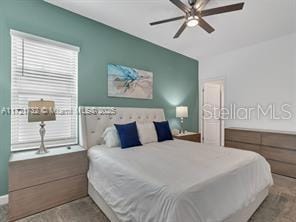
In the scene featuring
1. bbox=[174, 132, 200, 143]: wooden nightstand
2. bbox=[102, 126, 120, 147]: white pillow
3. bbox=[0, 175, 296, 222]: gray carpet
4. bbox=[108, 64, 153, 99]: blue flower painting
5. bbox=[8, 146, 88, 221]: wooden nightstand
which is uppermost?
bbox=[108, 64, 153, 99]: blue flower painting

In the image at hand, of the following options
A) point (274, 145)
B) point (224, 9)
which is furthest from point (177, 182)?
point (274, 145)

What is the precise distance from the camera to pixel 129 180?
1593mm

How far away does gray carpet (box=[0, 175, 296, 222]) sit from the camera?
1.95 metres

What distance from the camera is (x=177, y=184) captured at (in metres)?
1.33

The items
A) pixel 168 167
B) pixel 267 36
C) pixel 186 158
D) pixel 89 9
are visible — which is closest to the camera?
pixel 168 167

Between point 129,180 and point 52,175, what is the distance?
122 cm

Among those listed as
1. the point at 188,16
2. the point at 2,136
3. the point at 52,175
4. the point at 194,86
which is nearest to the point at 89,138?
the point at 52,175

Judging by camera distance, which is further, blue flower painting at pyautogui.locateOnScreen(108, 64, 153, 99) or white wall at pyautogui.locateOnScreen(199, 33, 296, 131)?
white wall at pyautogui.locateOnScreen(199, 33, 296, 131)

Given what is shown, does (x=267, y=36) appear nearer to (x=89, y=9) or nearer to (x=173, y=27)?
(x=173, y=27)

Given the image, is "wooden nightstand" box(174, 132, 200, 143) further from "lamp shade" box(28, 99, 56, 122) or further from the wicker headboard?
"lamp shade" box(28, 99, 56, 122)

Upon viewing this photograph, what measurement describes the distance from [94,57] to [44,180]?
206 centimetres

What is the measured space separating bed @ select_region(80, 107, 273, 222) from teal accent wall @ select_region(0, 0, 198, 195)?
3.74 ft

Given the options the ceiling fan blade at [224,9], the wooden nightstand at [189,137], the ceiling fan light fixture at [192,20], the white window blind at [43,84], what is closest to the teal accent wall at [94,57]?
the white window blind at [43,84]

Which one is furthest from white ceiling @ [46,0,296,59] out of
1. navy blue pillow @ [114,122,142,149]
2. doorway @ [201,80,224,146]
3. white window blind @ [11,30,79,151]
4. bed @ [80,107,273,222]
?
bed @ [80,107,273,222]
